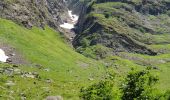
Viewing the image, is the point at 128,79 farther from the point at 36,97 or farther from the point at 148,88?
the point at 36,97

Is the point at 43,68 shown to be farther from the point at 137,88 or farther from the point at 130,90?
the point at 137,88

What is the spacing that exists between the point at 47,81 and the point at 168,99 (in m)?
55.9

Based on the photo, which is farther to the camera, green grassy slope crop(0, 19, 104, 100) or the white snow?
the white snow

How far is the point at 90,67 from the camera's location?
182 metres

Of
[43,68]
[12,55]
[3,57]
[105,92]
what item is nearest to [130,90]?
[105,92]

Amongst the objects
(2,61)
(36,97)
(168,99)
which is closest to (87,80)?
(2,61)

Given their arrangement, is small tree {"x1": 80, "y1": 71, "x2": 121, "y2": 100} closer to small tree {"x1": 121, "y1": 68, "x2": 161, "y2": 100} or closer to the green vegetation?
the green vegetation

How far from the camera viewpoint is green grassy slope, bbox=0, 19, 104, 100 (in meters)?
115

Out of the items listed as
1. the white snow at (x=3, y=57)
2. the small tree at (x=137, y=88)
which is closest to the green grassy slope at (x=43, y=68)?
the white snow at (x=3, y=57)

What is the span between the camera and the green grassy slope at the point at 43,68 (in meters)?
115

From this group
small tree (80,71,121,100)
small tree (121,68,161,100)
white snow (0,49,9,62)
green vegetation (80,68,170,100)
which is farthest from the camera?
white snow (0,49,9,62)

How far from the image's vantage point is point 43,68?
502ft

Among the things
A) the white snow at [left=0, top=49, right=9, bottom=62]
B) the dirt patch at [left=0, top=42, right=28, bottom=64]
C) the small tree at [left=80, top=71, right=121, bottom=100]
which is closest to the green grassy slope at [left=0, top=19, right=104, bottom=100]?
the dirt patch at [left=0, top=42, right=28, bottom=64]

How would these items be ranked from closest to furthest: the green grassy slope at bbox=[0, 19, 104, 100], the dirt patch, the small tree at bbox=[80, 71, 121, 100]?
the small tree at bbox=[80, 71, 121, 100], the green grassy slope at bbox=[0, 19, 104, 100], the dirt patch
